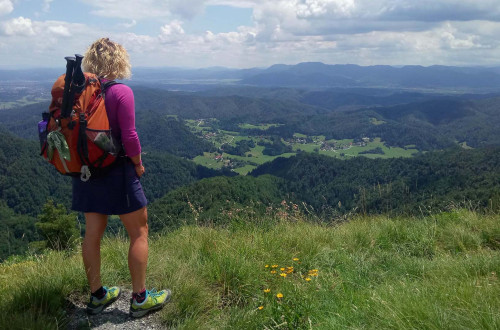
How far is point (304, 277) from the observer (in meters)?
3.26

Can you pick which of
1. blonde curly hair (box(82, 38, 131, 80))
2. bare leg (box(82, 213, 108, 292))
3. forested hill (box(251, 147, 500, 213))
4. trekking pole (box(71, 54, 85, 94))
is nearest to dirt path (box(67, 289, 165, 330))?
bare leg (box(82, 213, 108, 292))

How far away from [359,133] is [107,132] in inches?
7931

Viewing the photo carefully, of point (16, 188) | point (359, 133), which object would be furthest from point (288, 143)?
point (16, 188)

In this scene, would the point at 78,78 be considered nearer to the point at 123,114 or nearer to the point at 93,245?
the point at 123,114

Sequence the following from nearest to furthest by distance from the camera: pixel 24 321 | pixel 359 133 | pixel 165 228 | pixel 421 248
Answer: pixel 24 321 → pixel 421 248 → pixel 165 228 → pixel 359 133

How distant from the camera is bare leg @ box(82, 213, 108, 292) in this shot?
2812 millimetres

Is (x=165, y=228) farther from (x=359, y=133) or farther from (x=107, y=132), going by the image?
(x=359, y=133)

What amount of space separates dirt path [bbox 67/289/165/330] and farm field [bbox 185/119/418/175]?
10254cm

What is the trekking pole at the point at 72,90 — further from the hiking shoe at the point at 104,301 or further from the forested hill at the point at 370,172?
the forested hill at the point at 370,172

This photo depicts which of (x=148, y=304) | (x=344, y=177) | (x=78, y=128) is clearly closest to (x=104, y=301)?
(x=148, y=304)

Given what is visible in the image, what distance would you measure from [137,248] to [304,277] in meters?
1.58

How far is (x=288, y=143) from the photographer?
6580 inches

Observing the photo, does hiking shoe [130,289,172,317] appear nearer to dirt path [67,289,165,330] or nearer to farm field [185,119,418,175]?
dirt path [67,289,165,330]

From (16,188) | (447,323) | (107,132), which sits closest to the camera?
(447,323)
